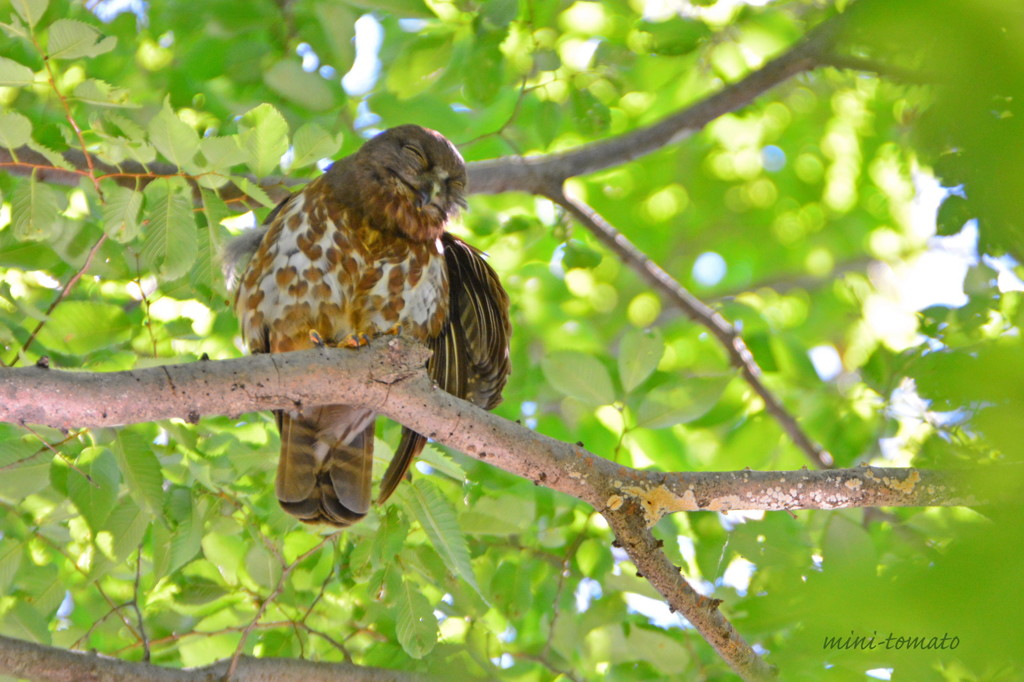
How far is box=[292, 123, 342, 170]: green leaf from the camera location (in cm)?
294

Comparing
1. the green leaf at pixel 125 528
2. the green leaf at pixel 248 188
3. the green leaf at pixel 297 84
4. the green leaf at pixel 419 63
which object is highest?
the green leaf at pixel 419 63

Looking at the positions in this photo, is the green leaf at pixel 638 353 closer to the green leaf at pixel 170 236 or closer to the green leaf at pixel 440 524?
the green leaf at pixel 440 524

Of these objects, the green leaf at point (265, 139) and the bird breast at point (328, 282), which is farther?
the bird breast at point (328, 282)

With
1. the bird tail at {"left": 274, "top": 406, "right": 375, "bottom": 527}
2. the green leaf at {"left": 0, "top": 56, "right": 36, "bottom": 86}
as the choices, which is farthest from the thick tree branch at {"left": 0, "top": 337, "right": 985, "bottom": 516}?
the green leaf at {"left": 0, "top": 56, "right": 36, "bottom": 86}

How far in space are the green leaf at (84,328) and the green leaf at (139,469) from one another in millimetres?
428

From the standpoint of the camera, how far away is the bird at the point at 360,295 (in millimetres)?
3426

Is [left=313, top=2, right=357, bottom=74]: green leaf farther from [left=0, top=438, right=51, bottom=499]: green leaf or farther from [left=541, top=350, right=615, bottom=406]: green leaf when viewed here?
[left=0, top=438, right=51, bottom=499]: green leaf

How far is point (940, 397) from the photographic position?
62 centimetres

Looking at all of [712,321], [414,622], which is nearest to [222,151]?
[414,622]

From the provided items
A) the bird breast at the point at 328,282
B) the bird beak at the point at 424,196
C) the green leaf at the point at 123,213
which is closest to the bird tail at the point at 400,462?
the bird breast at the point at 328,282

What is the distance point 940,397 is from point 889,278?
185 inches

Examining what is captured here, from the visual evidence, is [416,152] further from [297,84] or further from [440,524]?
[440,524]

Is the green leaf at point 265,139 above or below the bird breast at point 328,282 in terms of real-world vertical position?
below

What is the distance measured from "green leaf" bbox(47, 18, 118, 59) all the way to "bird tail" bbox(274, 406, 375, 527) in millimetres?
1508
